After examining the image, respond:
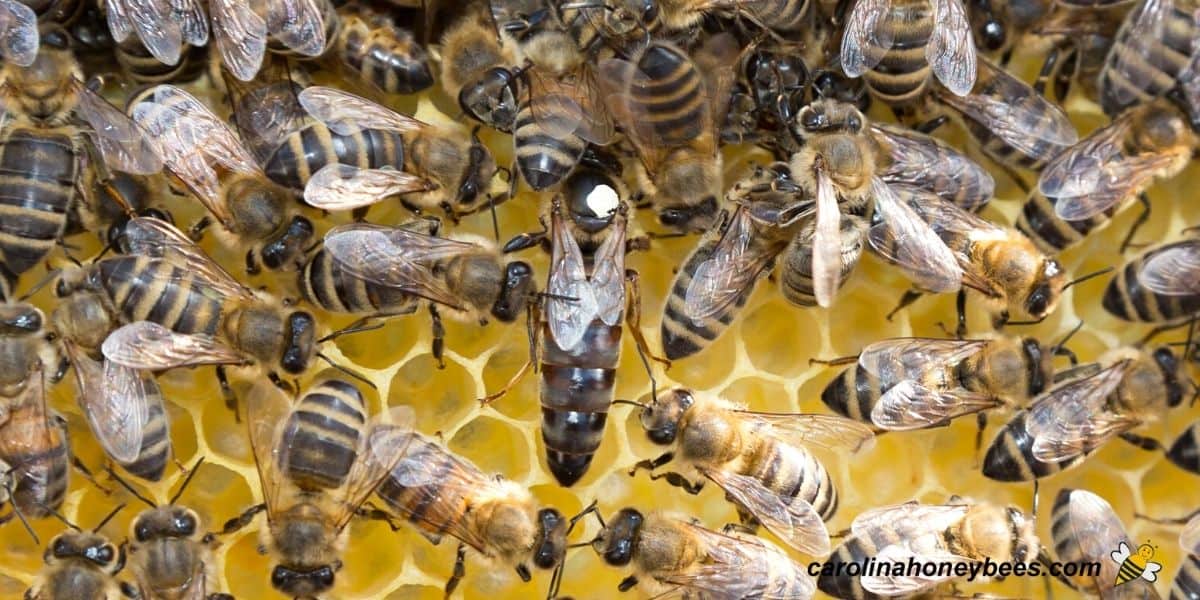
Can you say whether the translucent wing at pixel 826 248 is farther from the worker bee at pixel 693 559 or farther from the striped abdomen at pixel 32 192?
the striped abdomen at pixel 32 192

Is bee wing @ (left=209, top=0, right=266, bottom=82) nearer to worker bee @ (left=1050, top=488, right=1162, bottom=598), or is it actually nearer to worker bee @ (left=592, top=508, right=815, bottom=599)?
worker bee @ (left=592, top=508, right=815, bottom=599)

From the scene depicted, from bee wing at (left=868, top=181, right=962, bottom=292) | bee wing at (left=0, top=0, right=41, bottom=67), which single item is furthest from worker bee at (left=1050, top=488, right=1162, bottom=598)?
bee wing at (left=0, top=0, right=41, bottom=67)

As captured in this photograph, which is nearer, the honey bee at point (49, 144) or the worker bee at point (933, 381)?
the honey bee at point (49, 144)

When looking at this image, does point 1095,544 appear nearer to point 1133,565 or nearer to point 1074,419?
point 1133,565

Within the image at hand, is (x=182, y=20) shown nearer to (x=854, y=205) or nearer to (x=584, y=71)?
(x=584, y=71)

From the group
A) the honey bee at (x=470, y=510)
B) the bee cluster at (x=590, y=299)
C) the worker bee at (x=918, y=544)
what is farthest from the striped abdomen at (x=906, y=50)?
→ the honey bee at (x=470, y=510)

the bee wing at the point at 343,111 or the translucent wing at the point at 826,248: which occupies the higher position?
the bee wing at the point at 343,111
